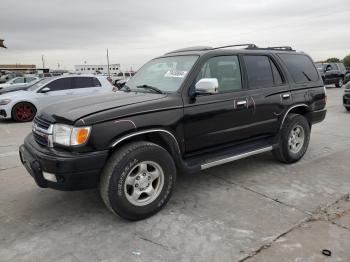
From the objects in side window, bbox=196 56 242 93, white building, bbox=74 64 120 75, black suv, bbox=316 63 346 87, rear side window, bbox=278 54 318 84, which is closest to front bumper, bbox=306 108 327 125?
rear side window, bbox=278 54 318 84

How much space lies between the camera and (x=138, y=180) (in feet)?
11.6

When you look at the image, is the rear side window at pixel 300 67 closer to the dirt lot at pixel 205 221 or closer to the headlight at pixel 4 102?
the dirt lot at pixel 205 221

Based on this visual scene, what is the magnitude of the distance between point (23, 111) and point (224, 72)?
8527 millimetres

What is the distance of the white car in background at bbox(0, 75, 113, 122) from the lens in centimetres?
1078

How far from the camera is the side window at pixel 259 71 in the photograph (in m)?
4.67

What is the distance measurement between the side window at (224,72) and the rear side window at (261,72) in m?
0.21

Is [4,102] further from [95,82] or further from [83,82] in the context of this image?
[95,82]

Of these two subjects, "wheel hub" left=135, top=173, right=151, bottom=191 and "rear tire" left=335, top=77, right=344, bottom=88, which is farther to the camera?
"rear tire" left=335, top=77, right=344, bottom=88

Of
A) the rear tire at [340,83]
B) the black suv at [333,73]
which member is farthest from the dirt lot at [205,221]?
the rear tire at [340,83]

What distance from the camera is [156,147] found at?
3.53m

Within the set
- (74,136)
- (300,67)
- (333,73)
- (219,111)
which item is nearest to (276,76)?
(300,67)

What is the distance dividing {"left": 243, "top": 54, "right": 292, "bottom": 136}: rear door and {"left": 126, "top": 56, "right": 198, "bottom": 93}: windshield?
94 cm

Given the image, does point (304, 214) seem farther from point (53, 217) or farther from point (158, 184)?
point (53, 217)

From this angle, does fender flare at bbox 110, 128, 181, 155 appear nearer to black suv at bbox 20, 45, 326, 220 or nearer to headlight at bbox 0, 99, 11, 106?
black suv at bbox 20, 45, 326, 220
